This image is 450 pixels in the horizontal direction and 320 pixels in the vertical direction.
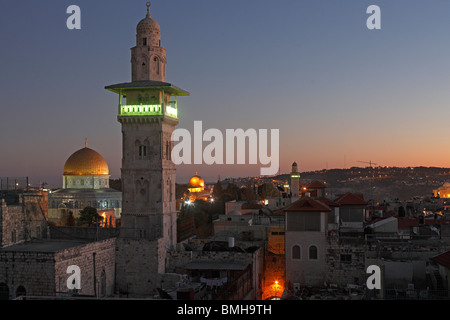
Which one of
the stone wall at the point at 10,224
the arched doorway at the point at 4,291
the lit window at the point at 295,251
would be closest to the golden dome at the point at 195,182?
the stone wall at the point at 10,224

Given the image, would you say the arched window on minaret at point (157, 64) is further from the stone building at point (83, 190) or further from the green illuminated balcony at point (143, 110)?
the stone building at point (83, 190)

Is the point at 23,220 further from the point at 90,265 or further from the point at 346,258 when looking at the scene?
the point at 346,258

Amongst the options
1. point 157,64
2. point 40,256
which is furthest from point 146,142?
point 40,256

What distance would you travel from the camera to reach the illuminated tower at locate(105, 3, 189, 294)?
30391 millimetres

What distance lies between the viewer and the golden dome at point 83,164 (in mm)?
66875

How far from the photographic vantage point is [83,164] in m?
67.0

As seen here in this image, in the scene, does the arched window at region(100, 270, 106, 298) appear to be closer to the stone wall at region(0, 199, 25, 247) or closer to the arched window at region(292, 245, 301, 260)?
the stone wall at region(0, 199, 25, 247)

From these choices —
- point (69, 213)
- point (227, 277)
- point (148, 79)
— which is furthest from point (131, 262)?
point (69, 213)

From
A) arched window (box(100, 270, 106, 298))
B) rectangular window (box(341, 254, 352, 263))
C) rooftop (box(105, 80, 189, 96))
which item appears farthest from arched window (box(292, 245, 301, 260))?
rooftop (box(105, 80, 189, 96))

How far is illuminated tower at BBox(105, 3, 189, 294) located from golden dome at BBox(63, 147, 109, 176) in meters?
37.3
